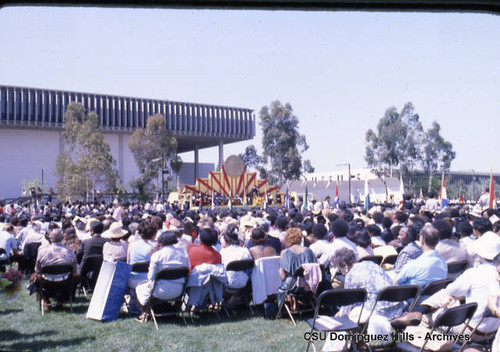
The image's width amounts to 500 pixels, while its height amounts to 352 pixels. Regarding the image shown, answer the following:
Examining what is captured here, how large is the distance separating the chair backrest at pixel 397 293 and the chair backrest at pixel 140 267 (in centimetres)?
345

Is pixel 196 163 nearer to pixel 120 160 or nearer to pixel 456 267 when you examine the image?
pixel 120 160

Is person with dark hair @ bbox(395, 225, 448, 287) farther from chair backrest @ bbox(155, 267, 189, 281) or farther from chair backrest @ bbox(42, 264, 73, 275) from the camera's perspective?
chair backrest @ bbox(42, 264, 73, 275)

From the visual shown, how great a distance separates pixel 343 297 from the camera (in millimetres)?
4262

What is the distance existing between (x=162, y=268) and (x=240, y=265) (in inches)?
43.1

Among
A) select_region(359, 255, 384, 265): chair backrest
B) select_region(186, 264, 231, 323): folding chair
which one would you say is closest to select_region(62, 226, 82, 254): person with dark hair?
select_region(186, 264, 231, 323): folding chair

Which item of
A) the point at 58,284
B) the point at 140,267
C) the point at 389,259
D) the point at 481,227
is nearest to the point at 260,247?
the point at 140,267

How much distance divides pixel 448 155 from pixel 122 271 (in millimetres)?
→ 46954

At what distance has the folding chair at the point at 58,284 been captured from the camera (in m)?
6.51

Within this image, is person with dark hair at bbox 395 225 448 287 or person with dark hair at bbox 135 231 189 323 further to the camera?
person with dark hair at bbox 135 231 189 323

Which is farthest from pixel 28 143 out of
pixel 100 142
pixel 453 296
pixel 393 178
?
pixel 453 296

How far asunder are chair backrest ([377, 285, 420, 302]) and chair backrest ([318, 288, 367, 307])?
0.16m

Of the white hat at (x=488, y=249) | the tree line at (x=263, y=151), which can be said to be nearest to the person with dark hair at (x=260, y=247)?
the white hat at (x=488, y=249)

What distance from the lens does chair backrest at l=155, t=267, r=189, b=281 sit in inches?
229

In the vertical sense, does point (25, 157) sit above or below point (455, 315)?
above
